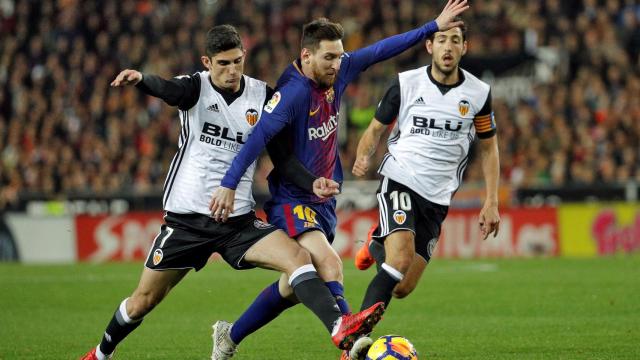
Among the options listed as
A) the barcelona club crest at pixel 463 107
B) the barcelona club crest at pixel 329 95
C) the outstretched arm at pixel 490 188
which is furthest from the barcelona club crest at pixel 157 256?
the barcelona club crest at pixel 463 107

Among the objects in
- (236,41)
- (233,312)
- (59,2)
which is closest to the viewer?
(236,41)

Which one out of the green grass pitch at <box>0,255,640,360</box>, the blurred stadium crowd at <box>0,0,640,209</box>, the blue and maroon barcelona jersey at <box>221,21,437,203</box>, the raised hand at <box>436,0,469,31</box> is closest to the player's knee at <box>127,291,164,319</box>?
the blue and maroon barcelona jersey at <box>221,21,437,203</box>

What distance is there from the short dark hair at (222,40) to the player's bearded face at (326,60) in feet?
1.70

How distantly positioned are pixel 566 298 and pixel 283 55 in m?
13.6

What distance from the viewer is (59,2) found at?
28.7 metres

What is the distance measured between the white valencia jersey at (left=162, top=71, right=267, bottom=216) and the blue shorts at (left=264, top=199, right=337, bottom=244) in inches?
9.2

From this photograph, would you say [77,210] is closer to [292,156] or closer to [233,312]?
[233,312]

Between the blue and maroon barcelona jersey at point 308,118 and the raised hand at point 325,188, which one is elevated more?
the blue and maroon barcelona jersey at point 308,118

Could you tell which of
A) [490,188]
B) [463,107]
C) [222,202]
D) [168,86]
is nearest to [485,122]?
[463,107]

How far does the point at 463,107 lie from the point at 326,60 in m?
1.74

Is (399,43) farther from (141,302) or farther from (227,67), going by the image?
(141,302)

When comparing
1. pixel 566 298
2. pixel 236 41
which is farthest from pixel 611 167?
pixel 236 41

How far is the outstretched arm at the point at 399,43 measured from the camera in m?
7.98

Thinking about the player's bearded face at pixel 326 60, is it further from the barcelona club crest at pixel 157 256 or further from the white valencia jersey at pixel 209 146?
the barcelona club crest at pixel 157 256
